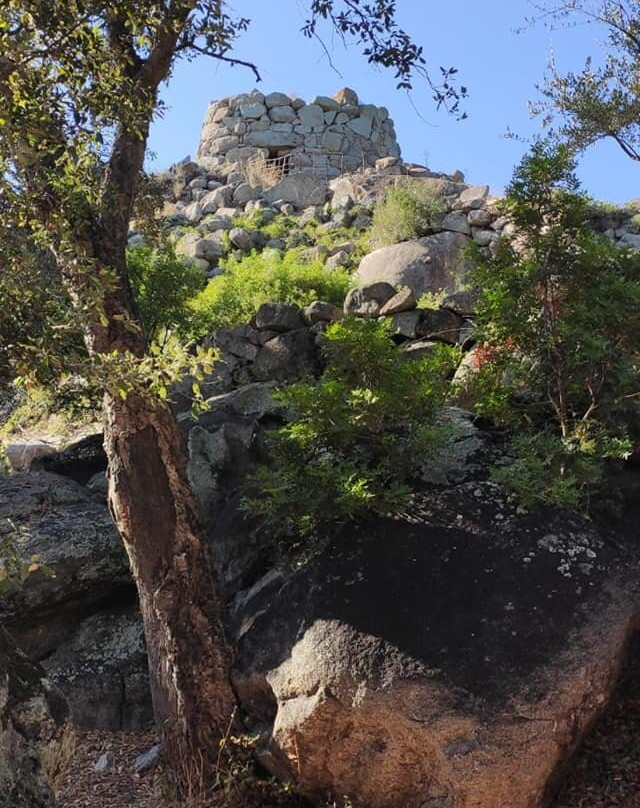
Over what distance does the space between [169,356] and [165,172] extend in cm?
2004

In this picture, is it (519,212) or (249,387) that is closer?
(519,212)

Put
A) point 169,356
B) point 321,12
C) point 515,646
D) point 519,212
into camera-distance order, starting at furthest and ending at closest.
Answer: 1. point 321,12
2. point 519,212
3. point 515,646
4. point 169,356

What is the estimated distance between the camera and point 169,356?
3.86 m

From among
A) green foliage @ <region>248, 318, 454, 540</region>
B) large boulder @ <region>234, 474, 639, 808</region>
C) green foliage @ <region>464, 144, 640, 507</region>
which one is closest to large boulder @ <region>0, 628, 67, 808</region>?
large boulder @ <region>234, 474, 639, 808</region>

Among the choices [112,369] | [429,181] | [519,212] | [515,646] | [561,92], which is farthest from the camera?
[429,181]

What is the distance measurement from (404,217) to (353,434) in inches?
325

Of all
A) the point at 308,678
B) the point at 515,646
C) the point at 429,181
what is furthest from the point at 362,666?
the point at 429,181

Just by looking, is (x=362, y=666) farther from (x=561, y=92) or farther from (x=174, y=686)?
(x=561, y=92)

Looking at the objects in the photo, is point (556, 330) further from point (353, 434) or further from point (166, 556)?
point (166, 556)

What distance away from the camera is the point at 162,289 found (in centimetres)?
998

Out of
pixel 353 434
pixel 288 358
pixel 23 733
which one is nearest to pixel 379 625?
pixel 353 434

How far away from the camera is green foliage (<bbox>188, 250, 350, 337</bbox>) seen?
1075cm

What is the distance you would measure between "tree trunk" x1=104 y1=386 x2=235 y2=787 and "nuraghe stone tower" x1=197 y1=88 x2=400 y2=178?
17.6 meters

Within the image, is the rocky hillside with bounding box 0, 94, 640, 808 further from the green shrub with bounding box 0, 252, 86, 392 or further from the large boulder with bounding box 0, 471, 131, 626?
the green shrub with bounding box 0, 252, 86, 392
